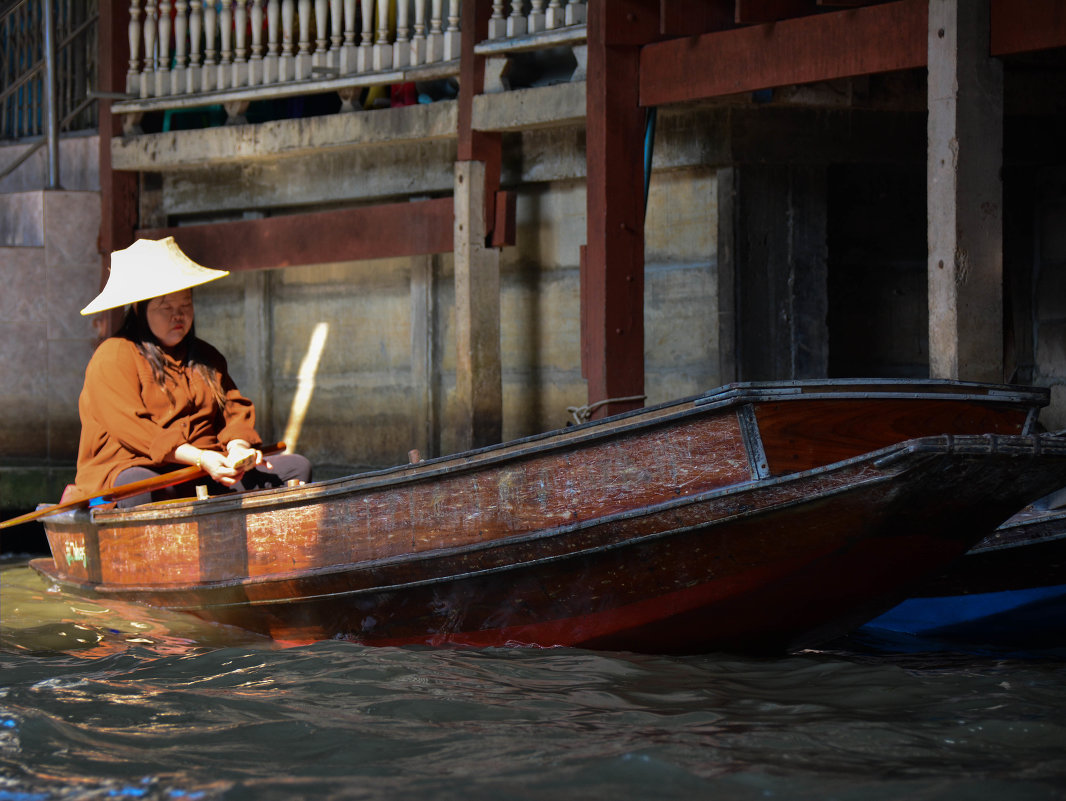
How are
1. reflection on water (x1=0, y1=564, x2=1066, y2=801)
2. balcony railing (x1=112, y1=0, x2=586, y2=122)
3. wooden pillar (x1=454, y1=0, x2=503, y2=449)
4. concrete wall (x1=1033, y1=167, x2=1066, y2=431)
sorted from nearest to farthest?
reflection on water (x1=0, y1=564, x2=1066, y2=801) → balcony railing (x1=112, y1=0, x2=586, y2=122) → wooden pillar (x1=454, y1=0, x2=503, y2=449) → concrete wall (x1=1033, y1=167, x2=1066, y2=431)

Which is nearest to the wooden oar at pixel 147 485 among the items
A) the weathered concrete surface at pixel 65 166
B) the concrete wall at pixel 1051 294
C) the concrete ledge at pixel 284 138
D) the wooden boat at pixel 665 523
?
the wooden boat at pixel 665 523

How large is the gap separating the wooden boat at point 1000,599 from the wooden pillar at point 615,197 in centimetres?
174

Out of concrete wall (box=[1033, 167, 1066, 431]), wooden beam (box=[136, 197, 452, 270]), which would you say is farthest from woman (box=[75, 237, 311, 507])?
concrete wall (box=[1033, 167, 1066, 431])

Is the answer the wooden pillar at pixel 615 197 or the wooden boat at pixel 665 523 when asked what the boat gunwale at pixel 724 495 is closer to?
the wooden boat at pixel 665 523

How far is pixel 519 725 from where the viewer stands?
12.6 ft

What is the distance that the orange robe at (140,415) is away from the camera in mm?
5414

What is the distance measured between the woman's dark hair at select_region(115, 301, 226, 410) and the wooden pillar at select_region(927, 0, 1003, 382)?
3.16 m

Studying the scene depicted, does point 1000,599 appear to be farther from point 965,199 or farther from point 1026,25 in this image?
point 1026,25

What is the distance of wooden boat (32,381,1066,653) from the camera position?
3984mm

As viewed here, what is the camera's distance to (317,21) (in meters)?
8.19

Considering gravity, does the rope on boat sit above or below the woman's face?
below

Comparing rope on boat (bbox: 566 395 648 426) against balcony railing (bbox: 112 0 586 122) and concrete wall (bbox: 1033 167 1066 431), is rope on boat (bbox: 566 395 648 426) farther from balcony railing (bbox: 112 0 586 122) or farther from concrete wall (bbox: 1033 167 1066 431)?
concrete wall (bbox: 1033 167 1066 431)

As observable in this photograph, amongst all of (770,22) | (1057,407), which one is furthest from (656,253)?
(1057,407)

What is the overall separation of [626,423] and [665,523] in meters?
0.36
